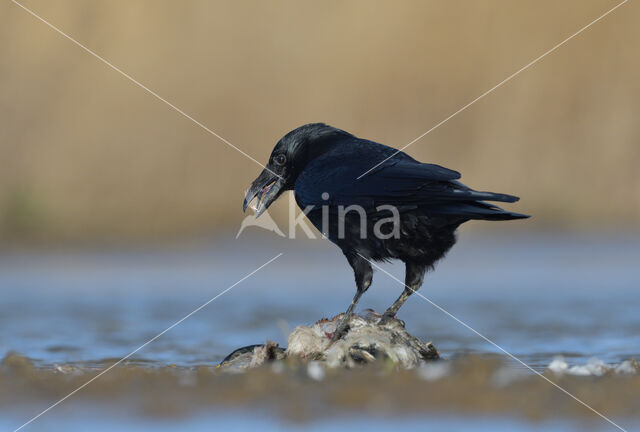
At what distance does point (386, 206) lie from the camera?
17.0 ft

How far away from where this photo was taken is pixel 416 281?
18.0 feet

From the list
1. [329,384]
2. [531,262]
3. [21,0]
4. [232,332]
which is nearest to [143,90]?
[21,0]

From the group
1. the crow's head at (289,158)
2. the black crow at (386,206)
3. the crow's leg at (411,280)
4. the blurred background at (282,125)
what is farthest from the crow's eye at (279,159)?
the blurred background at (282,125)

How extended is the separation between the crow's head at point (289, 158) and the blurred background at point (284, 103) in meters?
5.49

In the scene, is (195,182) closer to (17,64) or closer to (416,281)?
(17,64)

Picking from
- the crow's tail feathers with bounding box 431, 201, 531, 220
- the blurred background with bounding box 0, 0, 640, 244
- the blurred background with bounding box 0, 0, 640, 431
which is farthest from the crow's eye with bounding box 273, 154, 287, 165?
the blurred background with bounding box 0, 0, 640, 244

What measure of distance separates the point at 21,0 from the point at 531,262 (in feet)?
26.4

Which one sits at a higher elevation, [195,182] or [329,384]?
[195,182]

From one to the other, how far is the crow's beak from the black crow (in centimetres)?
33

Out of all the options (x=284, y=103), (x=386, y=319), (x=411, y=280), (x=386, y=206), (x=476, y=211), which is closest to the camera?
(x=476, y=211)

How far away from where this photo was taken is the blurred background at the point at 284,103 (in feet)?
38.7

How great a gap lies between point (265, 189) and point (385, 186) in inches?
42.1

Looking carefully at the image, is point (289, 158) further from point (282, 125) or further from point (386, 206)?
point (282, 125)

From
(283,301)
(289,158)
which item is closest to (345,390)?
(289,158)
